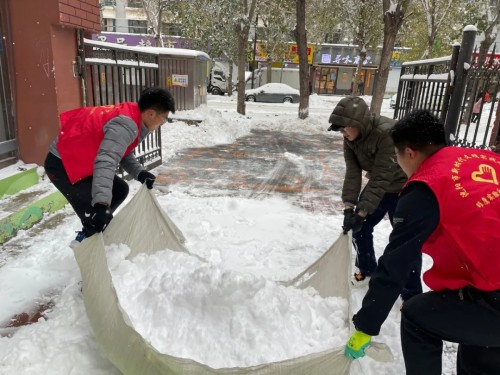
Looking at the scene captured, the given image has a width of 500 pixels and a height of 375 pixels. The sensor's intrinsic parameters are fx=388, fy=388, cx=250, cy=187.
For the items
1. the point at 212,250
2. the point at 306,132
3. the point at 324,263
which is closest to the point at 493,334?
the point at 324,263

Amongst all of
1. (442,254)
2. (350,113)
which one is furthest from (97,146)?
(442,254)

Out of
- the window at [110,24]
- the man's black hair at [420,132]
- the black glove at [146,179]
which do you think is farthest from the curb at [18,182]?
the window at [110,24]

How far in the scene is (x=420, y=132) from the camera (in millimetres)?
1498

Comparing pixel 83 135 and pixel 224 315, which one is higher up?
pixel 83 135

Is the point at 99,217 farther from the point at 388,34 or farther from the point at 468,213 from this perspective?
the point at 388,34

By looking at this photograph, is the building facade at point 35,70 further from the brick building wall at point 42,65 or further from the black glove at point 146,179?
the black glove at point 146,179

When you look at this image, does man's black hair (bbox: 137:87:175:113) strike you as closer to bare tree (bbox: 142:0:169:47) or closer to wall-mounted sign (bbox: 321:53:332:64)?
bare tree (bbox: 142:0:169:47)

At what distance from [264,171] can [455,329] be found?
214 inches

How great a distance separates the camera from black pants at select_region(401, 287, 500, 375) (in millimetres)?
1400

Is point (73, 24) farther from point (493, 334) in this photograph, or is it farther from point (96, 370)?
point (493, 334)

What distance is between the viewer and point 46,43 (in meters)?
4.10

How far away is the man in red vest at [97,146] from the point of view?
7.52 feet

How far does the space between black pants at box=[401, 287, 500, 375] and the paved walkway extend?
3322mm

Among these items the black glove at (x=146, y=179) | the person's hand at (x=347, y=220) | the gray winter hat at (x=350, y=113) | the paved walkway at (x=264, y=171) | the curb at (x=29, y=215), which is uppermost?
the gray winter hat at (x=350, y=113)
